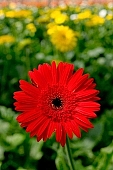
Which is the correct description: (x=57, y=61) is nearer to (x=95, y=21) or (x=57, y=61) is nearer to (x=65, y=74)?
(x=95, y=21)

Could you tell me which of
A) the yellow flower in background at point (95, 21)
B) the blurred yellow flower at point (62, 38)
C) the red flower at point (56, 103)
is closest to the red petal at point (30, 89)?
the red flower at point (56, 103)

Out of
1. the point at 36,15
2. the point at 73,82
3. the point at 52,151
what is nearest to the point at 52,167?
the point at 52,151

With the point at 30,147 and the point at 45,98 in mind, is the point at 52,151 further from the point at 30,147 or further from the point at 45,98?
the point at 45,98

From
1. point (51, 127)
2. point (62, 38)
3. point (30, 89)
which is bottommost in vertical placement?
point (51, 127)

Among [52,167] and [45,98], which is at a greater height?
[45,98]

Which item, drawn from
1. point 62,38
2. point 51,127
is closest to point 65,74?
point 51,127

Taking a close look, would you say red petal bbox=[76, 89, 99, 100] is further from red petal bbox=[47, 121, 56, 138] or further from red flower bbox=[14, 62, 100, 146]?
red petal bbox=[47, 121, 56, 138]

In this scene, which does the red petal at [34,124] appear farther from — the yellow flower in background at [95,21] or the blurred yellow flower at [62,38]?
the yellow flower in background at [95,21]
